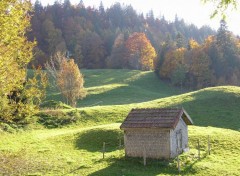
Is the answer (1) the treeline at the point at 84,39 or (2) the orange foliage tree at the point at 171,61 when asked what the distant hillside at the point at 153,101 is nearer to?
(2) the orange foliage tree at the point at 171,61

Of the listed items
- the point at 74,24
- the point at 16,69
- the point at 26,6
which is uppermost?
the point at 74,24

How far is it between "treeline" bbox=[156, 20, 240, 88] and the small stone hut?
61.9m

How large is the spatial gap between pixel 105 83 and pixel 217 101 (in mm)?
47298

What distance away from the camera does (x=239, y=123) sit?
48.9 metres

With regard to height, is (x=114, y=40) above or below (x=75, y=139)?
above

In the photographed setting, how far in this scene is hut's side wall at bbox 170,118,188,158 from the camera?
3144cm

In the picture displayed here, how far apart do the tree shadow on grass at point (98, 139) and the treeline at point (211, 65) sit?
56756 mm

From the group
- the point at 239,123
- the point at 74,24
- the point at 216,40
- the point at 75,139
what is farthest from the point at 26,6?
the point at 74,24

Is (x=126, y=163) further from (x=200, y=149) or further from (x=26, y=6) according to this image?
(x=26, y=6)

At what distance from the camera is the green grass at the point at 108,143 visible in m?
27.6

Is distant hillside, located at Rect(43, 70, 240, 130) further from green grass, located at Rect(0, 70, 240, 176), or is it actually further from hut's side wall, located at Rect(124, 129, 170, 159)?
hut's side wall, located at Rect(124, 129, 170, 159)

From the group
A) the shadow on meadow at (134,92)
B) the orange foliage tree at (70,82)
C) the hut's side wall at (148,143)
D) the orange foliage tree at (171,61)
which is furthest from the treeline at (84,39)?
the hut's side wall at (148,143)

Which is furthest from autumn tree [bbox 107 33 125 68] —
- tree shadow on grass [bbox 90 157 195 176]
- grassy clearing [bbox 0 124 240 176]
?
tree shadow on grass [bbox 90 157 195 176]

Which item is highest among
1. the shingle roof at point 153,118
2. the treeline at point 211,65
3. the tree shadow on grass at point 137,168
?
the treeline at point 211,65
